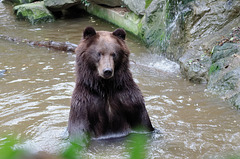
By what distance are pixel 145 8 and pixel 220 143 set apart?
282 inches

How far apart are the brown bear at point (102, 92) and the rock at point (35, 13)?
9.95 meters

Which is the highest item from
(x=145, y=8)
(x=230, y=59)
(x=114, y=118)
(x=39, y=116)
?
(x=145, y=8)

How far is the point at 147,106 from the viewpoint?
623 cm

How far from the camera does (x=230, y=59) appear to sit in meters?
6.95

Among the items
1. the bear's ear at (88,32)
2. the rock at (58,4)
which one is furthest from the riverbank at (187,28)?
the rock at (58,4)

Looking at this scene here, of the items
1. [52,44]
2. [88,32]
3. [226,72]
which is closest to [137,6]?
[52,44]

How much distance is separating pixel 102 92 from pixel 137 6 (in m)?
7.24

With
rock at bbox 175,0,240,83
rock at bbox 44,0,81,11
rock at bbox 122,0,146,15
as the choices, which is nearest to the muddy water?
rock at bbox 175,0,240,83

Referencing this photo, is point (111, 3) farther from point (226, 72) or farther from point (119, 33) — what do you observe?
point (119, 33)

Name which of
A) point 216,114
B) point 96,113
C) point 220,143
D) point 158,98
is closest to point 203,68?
point 158,98

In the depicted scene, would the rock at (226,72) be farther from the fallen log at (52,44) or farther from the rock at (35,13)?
the rock at (35,13)

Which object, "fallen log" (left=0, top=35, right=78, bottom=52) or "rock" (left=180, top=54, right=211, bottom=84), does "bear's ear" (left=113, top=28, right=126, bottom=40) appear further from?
"fallen log" (left=0, top=35, right=78, bottom=52)

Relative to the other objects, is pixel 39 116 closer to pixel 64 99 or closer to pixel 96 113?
pixel 64 99

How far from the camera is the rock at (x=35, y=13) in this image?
13875 millimetres
